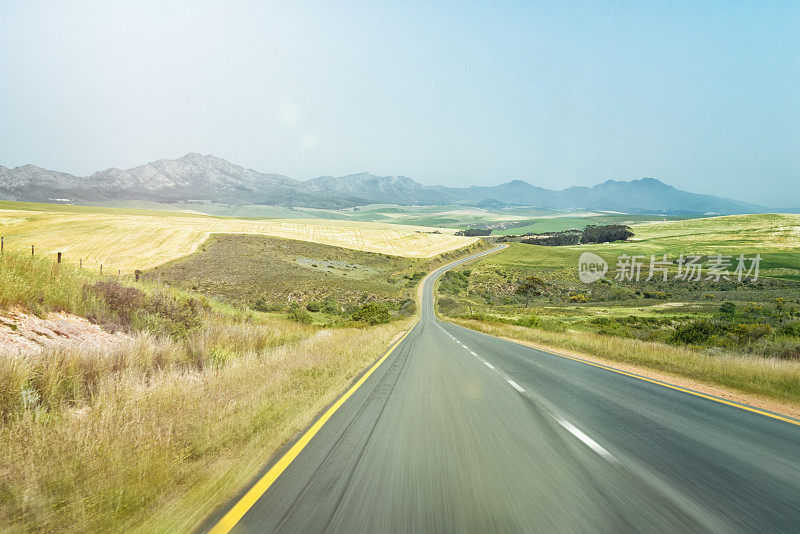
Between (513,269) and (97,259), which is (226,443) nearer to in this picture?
(97,259)

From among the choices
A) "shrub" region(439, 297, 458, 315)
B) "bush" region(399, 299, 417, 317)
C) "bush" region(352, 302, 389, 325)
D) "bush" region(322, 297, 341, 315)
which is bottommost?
"shrub" region(439, 297, 458, 315)

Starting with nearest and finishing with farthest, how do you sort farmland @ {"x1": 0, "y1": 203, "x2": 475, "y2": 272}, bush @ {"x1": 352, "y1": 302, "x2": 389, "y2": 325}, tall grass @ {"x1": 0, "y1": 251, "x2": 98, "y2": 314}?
tall grass @ {"x1": 0, "y1": 251, "x2": 98, "y2": 314} < bush @ {"x1": 352, "y1": 302, "x2": 389, "y2": 325} < farmland @ {"x1": 0, "y1": 203, "x2": 475, "y2": 272}

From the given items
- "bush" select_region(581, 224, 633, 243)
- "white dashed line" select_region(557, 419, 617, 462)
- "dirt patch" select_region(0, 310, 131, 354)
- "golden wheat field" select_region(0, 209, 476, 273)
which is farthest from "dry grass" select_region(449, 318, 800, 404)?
"bush" select_region(581, 224, 633, 243)

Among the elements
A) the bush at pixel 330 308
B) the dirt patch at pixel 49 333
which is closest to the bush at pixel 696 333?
the dirt patch at pixel 49 333

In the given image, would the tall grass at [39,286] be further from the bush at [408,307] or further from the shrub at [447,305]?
the shrub at [447,305]

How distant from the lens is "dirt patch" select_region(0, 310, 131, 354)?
7379 millimetres

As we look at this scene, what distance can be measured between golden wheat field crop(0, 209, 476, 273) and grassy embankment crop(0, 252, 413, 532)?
35.6 m

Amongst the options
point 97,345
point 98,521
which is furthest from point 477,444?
point 97,345

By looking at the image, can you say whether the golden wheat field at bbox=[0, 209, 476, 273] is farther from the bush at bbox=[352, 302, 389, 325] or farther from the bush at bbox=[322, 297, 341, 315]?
the bush at bbox=[352, 302, 389, 325]

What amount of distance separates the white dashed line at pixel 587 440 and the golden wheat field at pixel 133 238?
43.0 m

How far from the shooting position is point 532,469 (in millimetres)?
4480

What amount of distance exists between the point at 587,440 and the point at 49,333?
10.1m

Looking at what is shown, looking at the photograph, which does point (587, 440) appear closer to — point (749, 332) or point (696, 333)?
point (696, 333)

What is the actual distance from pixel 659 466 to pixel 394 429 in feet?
10.6
